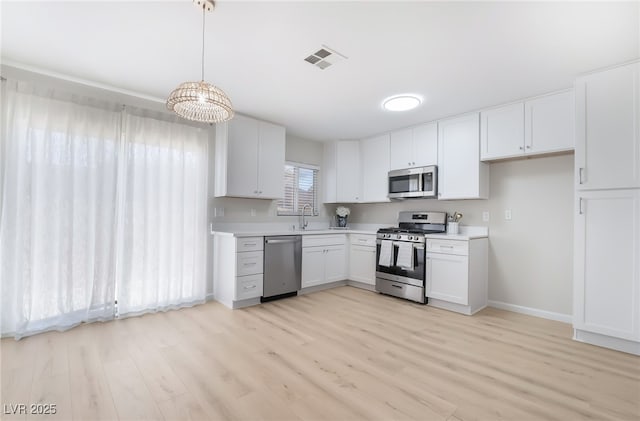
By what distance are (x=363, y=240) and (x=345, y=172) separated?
125 cm

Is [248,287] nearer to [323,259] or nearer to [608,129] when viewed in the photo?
[323,259]

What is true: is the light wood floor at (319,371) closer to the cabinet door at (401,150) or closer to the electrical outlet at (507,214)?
the electrical outlet at (507,214)

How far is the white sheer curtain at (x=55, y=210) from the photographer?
2551 millimetres

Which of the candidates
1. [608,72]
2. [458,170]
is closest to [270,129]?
[458,170]

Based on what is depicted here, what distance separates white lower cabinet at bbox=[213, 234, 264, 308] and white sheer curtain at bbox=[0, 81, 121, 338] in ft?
3.75

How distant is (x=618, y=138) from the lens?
248 cm

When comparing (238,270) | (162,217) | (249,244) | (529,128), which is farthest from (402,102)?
(162,217)

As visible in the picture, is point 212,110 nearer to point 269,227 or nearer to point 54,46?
point 54,46

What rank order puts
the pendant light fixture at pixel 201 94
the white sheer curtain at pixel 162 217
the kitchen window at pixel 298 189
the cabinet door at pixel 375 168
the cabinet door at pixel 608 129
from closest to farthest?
the pendant light fixture at pixel 201 94
the cabinet door at pixel 608 129
the white sheer curtain at pixel 162 217
the cabinet door at pixel 375 168
the kitchen window at pixel 298 189

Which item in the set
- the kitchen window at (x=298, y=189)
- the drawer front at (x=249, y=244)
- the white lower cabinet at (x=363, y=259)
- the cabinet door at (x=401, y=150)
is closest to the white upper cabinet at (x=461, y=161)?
the cabinet door at (x=401, y=150)

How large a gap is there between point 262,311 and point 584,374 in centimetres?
292

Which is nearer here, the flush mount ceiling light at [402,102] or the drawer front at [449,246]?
the flush mount ceiling light at [402,102]

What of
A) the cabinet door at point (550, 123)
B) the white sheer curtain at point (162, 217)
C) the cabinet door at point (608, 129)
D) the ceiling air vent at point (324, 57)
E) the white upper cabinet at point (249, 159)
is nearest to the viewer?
the ceiling air vent at point (324, 57)

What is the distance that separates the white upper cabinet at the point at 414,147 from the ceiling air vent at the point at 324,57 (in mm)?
2100
